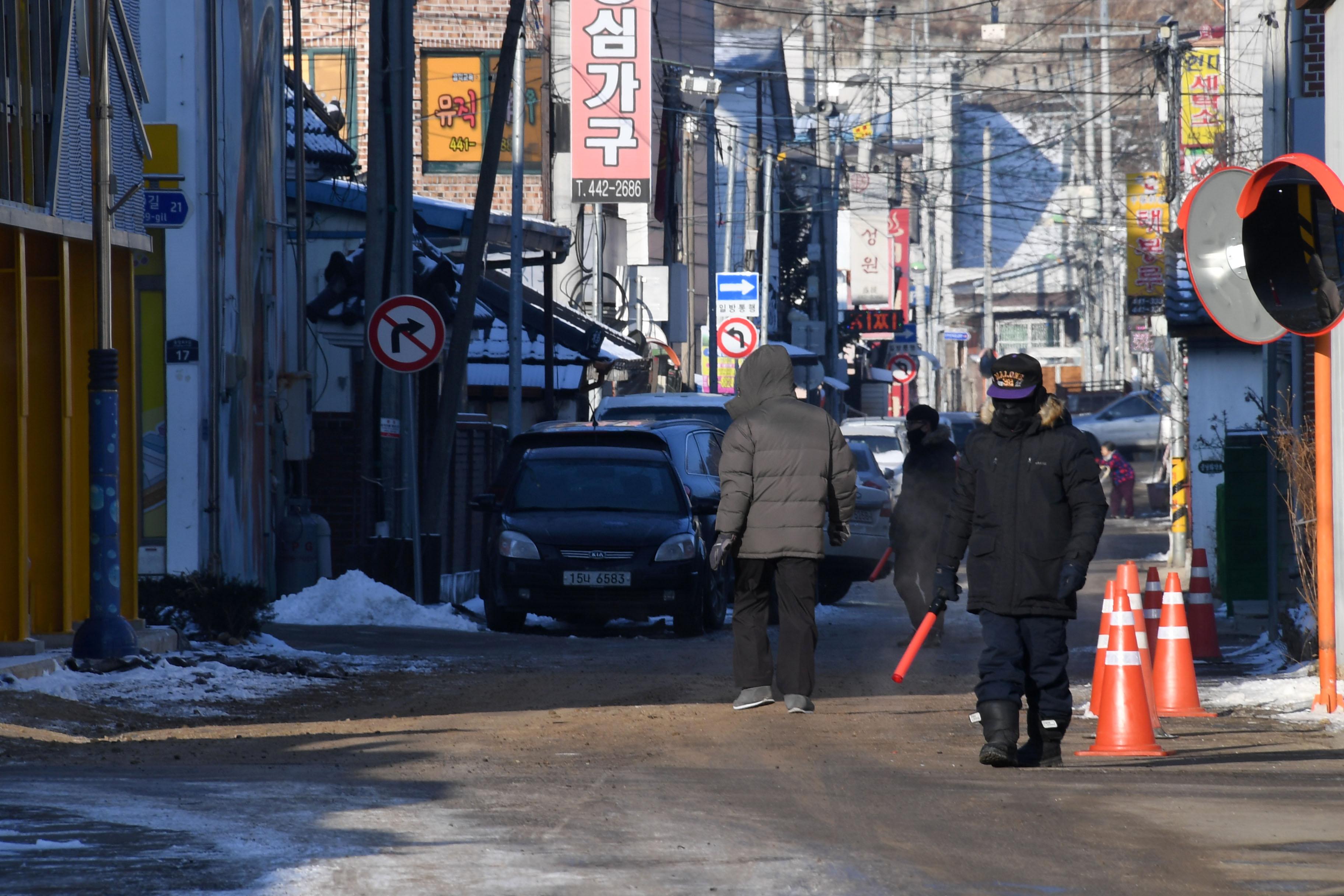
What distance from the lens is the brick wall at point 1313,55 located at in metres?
16.8

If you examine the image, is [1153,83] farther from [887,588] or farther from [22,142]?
[22,142]

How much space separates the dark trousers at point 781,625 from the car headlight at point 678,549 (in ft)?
18.9

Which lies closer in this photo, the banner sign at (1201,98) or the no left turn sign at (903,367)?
the banner sign at (1201,98)

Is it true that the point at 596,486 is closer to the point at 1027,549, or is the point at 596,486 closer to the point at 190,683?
the point at 190,683

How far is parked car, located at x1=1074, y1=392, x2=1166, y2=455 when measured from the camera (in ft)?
168

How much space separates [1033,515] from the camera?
7973mm

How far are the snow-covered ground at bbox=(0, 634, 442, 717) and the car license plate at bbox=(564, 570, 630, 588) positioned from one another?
3.22 m

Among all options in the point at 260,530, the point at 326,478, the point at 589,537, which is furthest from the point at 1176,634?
the point at 326,478

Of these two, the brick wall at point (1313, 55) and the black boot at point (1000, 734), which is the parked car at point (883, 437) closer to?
the brick wall at point (1313, 55)

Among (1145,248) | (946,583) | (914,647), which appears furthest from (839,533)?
(1145,248)

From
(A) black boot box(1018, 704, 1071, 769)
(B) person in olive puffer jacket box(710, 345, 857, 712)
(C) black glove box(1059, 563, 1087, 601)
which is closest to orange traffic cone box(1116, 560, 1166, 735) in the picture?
(A) black boot box(1018, 704, 1071, 769)

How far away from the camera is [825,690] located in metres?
11.4

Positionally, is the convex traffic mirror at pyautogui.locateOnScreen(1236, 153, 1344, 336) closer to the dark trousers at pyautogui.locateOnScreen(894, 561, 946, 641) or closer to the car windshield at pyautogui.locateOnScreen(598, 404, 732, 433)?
the dark trousers at pyautogui.locateOnScreen(894, 561, 946, 641)

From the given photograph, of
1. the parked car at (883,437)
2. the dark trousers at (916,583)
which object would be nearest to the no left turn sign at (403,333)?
the dark trousers at (916,583)
